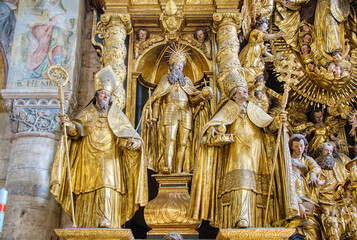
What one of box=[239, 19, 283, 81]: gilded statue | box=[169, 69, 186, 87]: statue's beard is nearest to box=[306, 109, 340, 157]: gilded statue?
box=[239, 19, 283, 81]: gilded statue

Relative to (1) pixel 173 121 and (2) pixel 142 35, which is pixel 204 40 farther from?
(1) pixel 173 121

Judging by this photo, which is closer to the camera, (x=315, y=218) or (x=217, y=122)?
(x=217, y=122)

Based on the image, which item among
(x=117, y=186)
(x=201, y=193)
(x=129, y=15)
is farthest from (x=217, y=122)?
(x=129, y=15)

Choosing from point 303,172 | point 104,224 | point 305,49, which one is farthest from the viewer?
point 305,49

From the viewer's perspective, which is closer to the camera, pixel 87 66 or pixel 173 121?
pixel 173 121

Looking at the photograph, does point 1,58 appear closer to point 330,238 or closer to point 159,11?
point 159,11

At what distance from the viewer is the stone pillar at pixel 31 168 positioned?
693 cm

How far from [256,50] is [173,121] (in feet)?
6.51

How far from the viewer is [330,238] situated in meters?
7.01

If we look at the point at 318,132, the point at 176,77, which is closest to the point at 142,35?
the point at 176,77

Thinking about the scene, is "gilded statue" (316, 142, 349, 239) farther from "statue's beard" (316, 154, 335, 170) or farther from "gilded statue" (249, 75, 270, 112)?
"gilded statue" (249, 75, 270, 112)

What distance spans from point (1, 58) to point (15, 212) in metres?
3.53

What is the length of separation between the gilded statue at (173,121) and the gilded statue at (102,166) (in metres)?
0.75

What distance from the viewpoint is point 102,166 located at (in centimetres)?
657
